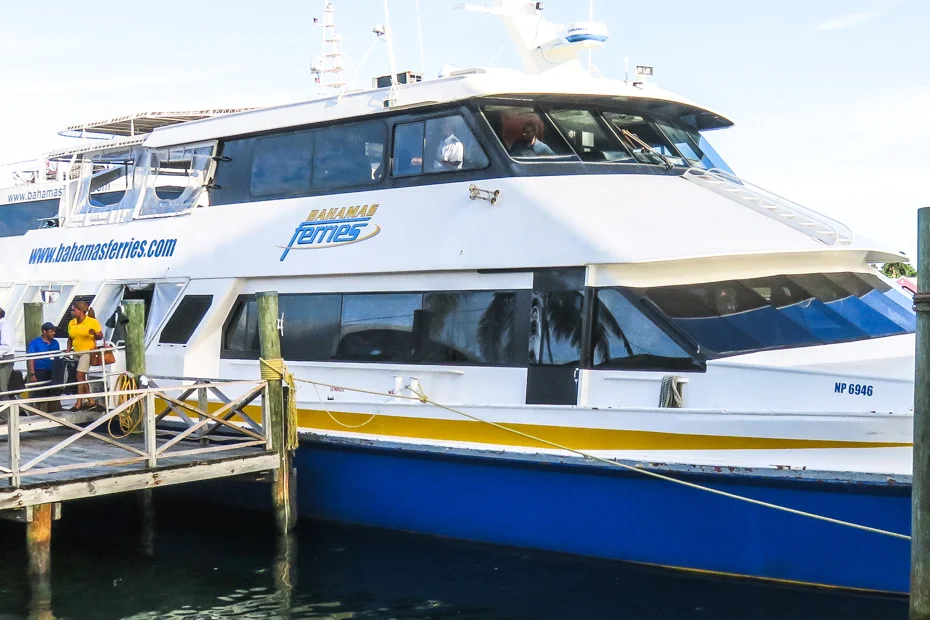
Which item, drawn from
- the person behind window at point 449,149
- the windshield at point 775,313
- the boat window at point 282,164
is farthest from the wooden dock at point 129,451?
the windshield at point 775,313

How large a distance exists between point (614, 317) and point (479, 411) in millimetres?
1308

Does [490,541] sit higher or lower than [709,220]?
lower

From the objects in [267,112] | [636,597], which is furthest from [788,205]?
[267,112]

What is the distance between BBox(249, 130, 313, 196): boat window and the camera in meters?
10.7

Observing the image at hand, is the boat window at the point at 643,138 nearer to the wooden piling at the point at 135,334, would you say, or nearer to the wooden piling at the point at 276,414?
the wooden piling at the point at 276,414

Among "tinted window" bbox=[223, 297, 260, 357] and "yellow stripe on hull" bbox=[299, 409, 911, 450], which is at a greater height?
"tinted window" bbox=[223, 297, 260, 357]

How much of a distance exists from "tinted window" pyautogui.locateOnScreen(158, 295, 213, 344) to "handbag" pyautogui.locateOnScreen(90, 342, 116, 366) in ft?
1.74

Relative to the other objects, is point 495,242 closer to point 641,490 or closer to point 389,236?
point 389,236

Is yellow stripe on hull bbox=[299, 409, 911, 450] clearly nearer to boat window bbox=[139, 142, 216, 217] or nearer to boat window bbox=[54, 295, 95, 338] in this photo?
boat window bbox=[139, 142, 216, 217]

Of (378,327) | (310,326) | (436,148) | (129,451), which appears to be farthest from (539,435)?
(129,451)

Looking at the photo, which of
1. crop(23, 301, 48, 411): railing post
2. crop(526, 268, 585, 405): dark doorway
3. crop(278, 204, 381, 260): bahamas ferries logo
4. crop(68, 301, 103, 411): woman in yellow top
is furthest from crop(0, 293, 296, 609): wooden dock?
crop(526, 268, 585, 405): dark doorway

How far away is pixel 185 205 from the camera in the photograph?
38.5 feet

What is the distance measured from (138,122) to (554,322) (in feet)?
24.2

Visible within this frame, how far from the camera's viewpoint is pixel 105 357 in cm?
1128
